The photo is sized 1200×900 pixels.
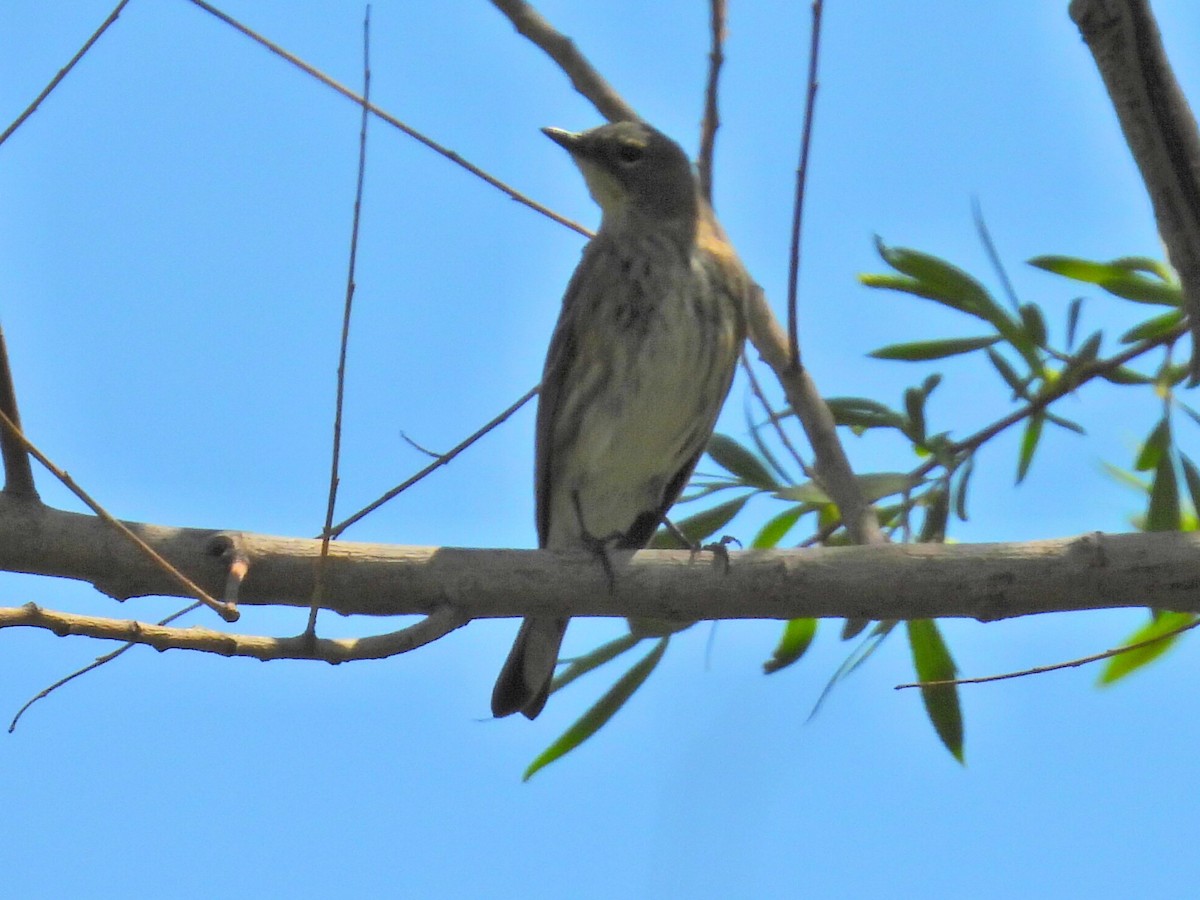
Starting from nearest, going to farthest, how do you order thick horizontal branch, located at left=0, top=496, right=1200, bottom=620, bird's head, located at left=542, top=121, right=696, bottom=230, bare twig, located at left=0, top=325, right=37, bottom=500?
bare twig, located at left=0, top=325, right=37, bottom=500
thick horizontal branch, located at left=0, top=496, right=1200, bottom=620
bird's head, located at left=542, top=121, right=696, bottom=230

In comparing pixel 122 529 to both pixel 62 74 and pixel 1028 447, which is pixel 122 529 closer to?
pixel 62 74

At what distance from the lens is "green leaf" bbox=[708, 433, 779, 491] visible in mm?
4609

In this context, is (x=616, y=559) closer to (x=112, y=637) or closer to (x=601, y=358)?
(x=112, y=637)

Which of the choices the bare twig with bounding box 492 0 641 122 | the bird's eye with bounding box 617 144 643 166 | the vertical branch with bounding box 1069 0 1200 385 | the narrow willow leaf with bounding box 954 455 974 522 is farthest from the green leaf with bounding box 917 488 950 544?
the bird's eye with bounding box 617 144 643 166

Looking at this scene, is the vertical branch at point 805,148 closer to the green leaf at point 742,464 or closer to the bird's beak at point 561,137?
the green leaf at point 742,464

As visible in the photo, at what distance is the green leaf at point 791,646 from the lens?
15.0 ft

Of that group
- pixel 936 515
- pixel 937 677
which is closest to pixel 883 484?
pixel 936 515

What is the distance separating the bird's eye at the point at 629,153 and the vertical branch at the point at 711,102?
124 centimetres

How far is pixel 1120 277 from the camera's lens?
177 inches

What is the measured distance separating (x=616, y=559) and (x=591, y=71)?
2047 mm

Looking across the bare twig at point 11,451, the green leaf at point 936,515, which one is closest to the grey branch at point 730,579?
the bare twig at point 11,451

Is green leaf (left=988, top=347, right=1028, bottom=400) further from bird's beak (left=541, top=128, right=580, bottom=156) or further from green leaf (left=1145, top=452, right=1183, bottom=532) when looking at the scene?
bird's beak (left=541, top=128, right=580, bottom=156)

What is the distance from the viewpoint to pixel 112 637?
8.17 feet

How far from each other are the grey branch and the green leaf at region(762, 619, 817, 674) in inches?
54.2
